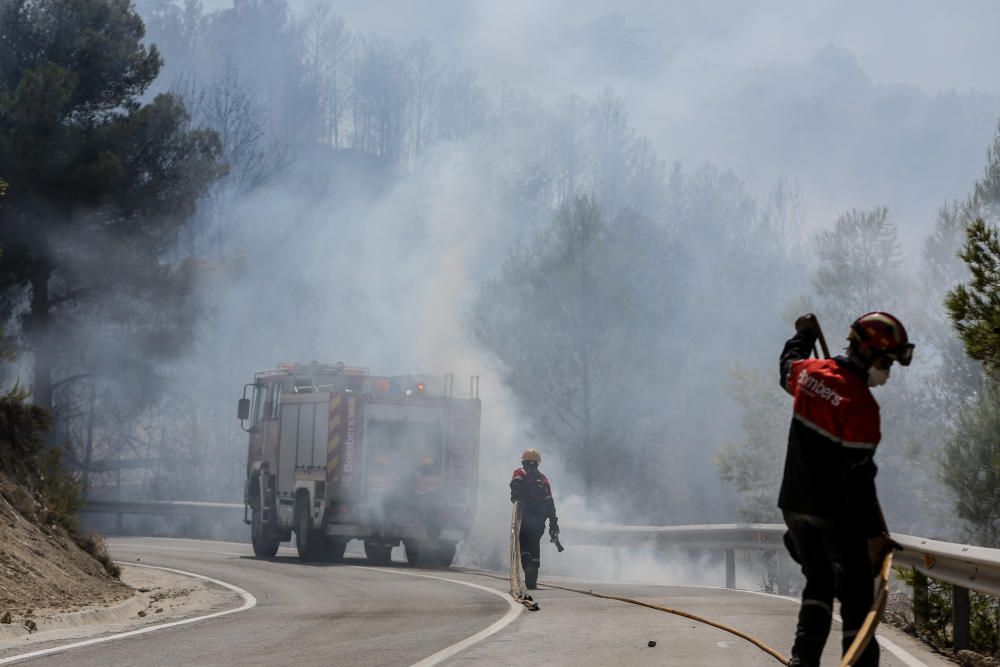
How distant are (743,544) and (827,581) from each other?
12064 mm

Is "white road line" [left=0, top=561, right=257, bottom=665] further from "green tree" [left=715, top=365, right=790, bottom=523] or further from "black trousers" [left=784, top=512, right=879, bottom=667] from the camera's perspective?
"green tree" [left=715, top=365, right=790, bottom=523]

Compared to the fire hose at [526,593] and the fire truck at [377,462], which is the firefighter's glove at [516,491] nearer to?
the fire hose at [526,593]

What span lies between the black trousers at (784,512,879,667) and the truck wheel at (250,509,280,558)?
57.9 feet

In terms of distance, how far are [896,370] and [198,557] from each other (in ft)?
58.8

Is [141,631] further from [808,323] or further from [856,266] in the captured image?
[856,266]

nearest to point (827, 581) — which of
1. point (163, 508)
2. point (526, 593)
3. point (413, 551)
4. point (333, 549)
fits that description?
point (526, 593)

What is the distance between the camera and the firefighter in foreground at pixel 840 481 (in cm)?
608

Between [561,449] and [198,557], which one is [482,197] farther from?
[198,557]

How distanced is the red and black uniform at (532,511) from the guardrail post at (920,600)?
5.76 metres

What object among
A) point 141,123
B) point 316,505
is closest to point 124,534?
point 141,123

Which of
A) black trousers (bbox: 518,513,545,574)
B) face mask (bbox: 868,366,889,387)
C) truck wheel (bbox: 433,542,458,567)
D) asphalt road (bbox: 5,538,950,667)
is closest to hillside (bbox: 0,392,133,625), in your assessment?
asphalt road (bbox: 5,538,950,667)

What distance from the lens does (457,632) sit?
33.4 feet

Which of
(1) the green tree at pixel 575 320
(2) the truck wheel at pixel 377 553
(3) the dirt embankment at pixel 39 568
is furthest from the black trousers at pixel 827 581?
(1) the green tree at pixel 575 320

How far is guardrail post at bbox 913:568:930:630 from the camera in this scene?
10.4 m
